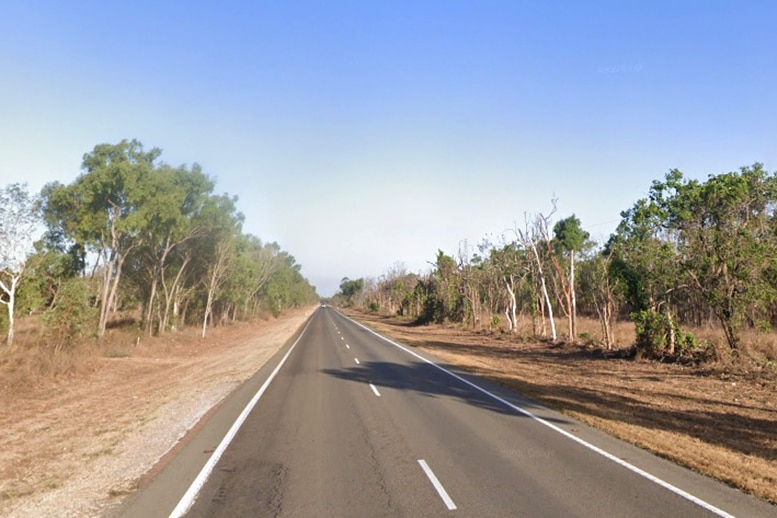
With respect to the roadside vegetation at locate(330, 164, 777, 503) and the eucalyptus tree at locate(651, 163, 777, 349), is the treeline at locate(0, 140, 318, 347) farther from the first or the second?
the eucalyptus tree at locate(651, 163, 777, 349)

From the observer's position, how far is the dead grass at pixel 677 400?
819 cm

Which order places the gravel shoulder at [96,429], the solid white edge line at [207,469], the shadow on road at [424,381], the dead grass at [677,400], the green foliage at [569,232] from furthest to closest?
the green foliage at [569,232], the shadow on road at [424,381], the dead grass at [677,400], the gravel shoulder at [96,429], the solid white edge line at [207,469]

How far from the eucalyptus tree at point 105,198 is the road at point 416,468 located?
21.1 meters

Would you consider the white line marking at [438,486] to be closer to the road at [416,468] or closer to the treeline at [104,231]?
the road at [416,468]

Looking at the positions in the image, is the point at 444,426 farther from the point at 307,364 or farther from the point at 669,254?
the point at 669,254

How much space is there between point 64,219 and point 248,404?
26.1 meters

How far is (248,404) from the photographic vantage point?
42.5 feet

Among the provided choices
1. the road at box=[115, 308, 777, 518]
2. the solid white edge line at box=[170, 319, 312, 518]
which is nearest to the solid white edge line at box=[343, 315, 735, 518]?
the road at box=[115, 308, 777, 518]

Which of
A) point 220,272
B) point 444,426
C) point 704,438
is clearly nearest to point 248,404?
point 444,426

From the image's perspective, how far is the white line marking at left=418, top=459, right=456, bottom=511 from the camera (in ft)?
19.9

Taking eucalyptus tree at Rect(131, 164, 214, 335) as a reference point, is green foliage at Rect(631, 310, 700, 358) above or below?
below

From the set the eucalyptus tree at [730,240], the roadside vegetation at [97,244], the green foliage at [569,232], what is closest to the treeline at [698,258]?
the eucalyptus tree at [730,240]

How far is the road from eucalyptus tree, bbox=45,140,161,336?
832 inches

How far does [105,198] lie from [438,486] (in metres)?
30.3
